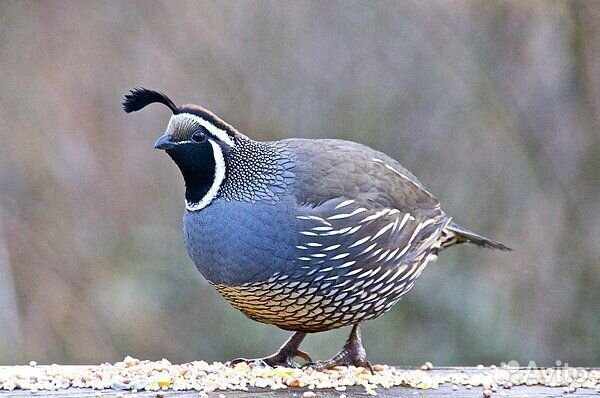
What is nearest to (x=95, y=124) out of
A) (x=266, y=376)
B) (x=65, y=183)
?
(x=65, y=183)

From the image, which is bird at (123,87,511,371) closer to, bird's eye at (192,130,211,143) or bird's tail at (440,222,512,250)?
bird's eye at (192,130,211,143)

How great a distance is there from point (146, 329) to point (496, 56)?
10.9 ft

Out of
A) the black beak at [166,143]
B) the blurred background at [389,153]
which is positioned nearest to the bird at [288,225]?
the black beak at [166,143]

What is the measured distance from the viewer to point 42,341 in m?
8.46

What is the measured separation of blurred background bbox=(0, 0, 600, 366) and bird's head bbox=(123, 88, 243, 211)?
342cm

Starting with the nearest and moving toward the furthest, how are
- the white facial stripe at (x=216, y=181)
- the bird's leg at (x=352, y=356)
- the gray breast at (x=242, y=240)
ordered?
the gray breast at (x=242, y=240) → the white facial stripe at (x=216, y=181) → the bird's leg at (x=352, y=356)

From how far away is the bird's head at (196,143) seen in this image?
4918 millimetres

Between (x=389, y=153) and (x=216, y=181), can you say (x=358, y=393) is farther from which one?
(x=389, y=153)

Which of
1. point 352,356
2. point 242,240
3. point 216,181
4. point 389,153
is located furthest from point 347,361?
point 389,153

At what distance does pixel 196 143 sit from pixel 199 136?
0.13ft

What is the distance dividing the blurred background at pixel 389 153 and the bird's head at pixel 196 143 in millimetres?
3420

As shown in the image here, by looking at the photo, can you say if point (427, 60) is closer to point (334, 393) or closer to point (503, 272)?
point (503, 272)

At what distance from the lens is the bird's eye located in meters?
4.93

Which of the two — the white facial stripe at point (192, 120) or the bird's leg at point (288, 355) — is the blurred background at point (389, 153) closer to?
the bird's leg at point (288, 355)
